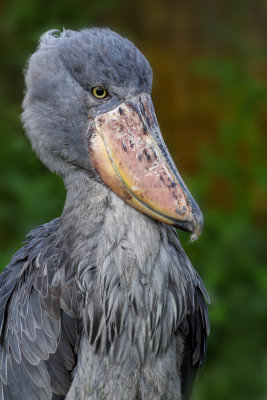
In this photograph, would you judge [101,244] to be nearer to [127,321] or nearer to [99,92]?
[127,321]

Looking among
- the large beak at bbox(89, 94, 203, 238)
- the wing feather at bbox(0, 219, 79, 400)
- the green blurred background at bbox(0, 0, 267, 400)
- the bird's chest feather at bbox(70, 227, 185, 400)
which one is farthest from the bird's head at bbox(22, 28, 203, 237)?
the green blurred background at bbox(0, 0, 267, 400)

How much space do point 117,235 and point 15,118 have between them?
2.58 meters

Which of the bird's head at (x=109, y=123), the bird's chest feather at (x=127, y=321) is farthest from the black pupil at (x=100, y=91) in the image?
the bird's chest feather at (x=127, y=321)

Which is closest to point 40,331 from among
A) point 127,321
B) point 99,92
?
point 127,321

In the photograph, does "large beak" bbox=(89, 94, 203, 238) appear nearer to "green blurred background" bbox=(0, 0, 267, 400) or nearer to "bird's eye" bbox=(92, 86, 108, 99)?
"bird's eye" bbox=(92, 86, 108, 99)

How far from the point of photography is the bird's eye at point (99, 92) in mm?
2443

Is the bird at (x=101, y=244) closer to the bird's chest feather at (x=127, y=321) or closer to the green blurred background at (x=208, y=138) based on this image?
the bird's chest feather at (x=127, y=321)

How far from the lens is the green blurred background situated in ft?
14.1

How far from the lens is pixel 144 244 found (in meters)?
2.45

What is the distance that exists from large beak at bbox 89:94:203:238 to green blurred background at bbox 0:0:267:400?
1737 mm

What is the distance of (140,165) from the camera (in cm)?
240

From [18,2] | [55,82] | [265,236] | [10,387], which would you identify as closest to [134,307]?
[10,387]

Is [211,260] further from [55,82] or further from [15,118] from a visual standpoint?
[55,82]

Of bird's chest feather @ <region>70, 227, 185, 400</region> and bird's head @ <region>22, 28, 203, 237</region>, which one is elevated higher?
bird's head @ <region>22, 28, 203, 237</region>
